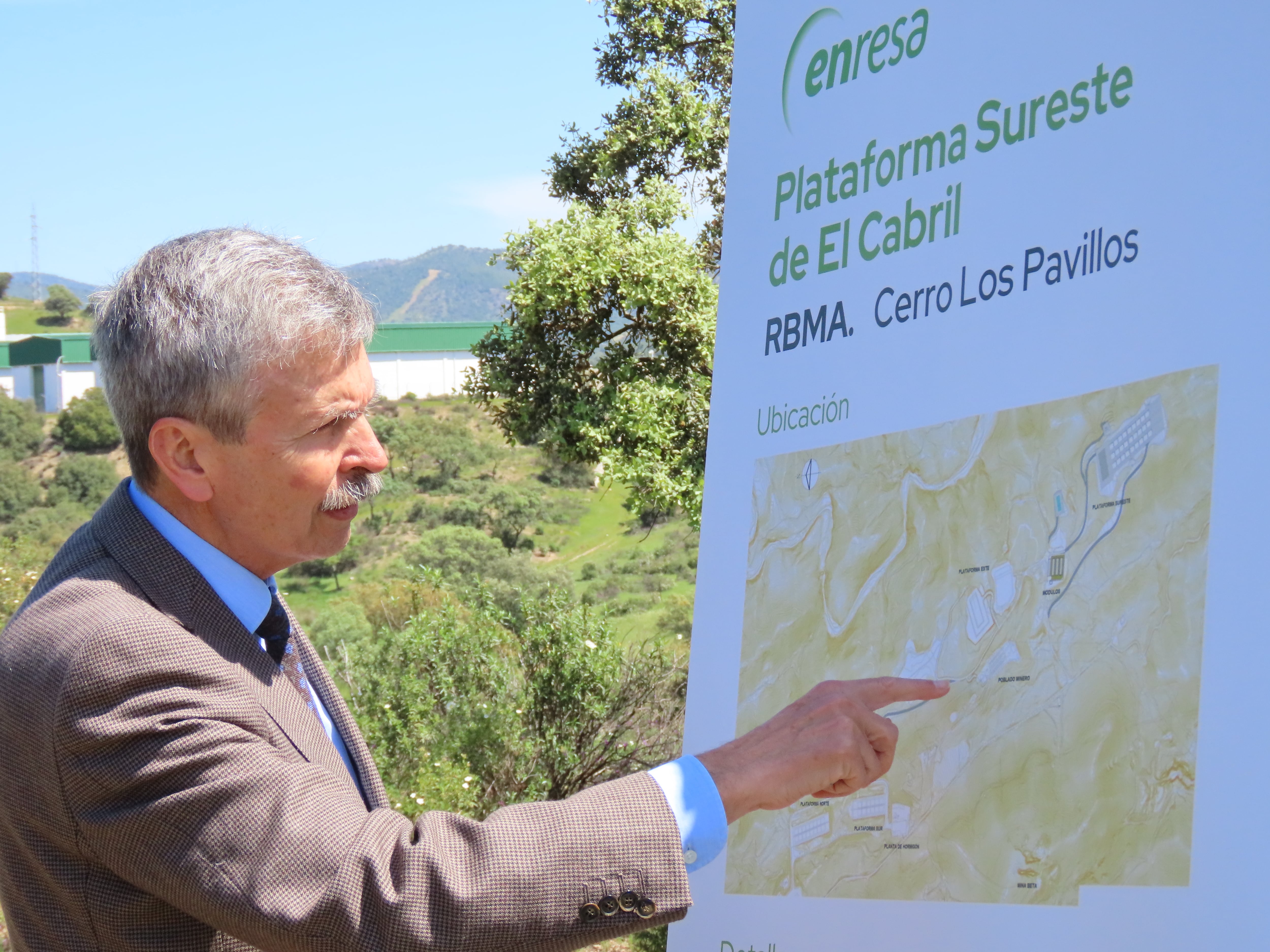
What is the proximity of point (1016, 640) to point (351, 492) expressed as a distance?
3.45ft

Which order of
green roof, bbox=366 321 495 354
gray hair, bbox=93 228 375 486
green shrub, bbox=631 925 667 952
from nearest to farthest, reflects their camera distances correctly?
gray hair, bbox=93 228 375 486
green shrub, bbox=631 925 667 952
green roof, bbox=366 321 495 354

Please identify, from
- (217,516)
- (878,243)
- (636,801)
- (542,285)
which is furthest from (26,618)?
(542,285)

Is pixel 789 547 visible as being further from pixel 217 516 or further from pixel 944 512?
pixel 217 516

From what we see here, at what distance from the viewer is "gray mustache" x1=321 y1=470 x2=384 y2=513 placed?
167cm

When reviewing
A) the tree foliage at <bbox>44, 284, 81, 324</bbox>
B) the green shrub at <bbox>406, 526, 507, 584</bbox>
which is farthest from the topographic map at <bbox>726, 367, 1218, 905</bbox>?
the tree foliage at <bbox>44, 284, 81, 324</bbox>

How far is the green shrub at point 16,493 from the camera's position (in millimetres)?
25031

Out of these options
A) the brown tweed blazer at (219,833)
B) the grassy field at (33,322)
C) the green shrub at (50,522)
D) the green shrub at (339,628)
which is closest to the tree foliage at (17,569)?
the green shrub at (339,628)

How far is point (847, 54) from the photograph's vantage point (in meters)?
2.45

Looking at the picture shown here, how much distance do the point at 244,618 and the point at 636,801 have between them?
25.0 inches

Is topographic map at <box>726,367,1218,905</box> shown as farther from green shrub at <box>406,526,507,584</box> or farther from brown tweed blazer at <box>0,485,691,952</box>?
green shrub at <box>406,526,507,584</box>

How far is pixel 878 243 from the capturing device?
2279mm

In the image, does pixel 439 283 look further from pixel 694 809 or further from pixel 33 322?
pixel 694 809

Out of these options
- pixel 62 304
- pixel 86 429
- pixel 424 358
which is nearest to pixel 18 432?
pixel 86 429

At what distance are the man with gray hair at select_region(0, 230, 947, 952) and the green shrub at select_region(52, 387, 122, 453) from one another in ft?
103
